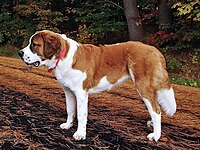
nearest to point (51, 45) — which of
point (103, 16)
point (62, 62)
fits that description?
point (62, 62)

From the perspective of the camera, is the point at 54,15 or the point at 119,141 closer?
the point at 119,141

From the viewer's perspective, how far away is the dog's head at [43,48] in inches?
→ 121

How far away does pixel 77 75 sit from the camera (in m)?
3.15

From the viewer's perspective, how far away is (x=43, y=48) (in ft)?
10.2

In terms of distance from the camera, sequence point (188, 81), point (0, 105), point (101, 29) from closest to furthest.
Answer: point (0, 105) → point (188, 81) → point (101, 29)

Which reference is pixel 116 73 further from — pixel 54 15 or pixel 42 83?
pixel 54 15

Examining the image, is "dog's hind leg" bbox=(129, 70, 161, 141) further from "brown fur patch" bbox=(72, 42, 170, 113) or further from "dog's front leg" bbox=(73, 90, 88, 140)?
"dog's front leg" bbox=(73, 90, 88, 140)

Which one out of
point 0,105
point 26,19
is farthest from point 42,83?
point 26,19

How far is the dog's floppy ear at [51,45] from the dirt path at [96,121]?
0.82 m

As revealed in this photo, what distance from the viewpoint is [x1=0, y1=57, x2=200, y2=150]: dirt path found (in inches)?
115

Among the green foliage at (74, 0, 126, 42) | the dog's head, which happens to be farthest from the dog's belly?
the green foliage at (74, 0, 126, 42)

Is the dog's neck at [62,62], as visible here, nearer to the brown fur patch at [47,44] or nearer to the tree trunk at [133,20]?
the brown fur patch at [47,44]

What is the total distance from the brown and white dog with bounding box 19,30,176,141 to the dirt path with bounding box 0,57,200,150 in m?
0.17

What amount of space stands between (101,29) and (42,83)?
6.80 m
